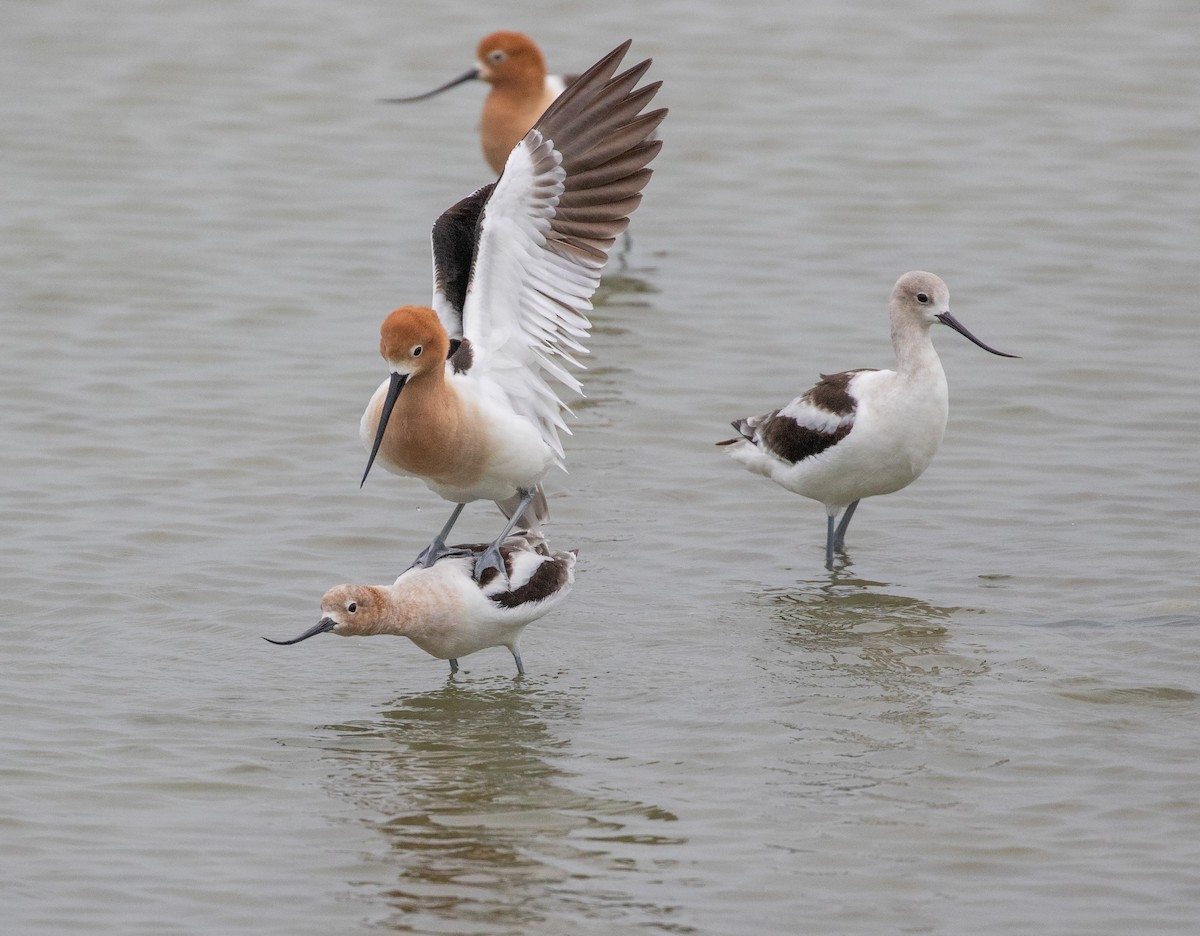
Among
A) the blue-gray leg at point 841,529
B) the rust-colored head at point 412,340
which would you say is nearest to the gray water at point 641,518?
the blue-gray leg at point 841,529

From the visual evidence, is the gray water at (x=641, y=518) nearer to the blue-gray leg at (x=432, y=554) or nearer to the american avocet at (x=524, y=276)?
the blue-gray leg at (x=432, y=554)

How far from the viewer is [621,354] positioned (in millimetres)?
11742

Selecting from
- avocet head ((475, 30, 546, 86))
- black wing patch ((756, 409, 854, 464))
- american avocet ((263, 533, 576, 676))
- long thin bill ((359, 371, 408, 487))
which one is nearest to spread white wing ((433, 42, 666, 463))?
long thin bill ((359, 371, 408, 487))

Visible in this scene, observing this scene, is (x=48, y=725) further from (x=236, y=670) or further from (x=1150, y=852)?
(x=1150, y=852)

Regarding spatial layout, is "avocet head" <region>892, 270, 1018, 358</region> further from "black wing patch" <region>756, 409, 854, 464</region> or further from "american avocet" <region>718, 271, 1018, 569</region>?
"black wing patch" <region>756, 409, 854, 464</region>

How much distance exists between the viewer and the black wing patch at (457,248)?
7.84 meters

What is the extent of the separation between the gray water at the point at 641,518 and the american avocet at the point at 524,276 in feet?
2.79

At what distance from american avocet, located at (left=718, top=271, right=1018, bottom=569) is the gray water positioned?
40 cm

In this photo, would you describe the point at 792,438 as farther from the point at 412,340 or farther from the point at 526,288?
the point at 412,340

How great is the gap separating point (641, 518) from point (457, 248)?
2.06m

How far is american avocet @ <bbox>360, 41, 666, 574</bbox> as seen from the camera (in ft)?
25.0

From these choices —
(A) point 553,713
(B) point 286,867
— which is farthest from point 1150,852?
(B) point 286,867

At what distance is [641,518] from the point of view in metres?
9.40

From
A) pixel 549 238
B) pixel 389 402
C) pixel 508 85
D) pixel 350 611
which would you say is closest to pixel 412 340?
pixel 389 402
